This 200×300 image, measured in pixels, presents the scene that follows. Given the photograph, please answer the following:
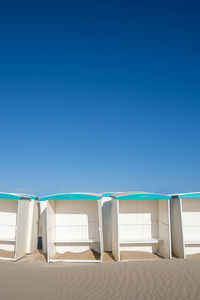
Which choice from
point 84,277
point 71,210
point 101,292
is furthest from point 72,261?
point 101,292

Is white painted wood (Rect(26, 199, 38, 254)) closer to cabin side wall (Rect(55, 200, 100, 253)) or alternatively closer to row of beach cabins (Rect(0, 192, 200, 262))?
row of beach cabins (Rect(0, 192, 200, 262))

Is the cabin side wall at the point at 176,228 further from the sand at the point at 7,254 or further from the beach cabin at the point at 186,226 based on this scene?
the sand at the point at 7,254

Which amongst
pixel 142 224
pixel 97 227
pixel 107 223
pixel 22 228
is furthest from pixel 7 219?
pixel 142 224

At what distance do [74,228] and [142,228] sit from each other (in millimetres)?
3307

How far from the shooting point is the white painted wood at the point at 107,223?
39.0 feet

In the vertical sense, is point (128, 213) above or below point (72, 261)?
above

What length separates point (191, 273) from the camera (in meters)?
6.92

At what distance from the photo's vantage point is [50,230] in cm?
1085

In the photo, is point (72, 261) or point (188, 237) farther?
point (188, 237)

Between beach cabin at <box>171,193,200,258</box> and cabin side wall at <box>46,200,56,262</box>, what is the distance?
553cm

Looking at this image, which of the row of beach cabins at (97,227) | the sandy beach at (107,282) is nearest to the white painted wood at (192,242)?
the row of beach cabins at (97,227)

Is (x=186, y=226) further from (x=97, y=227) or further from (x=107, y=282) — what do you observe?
(x=107, y=282)

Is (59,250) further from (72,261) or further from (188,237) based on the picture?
(188,237)

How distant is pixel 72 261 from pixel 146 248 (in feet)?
11.9
